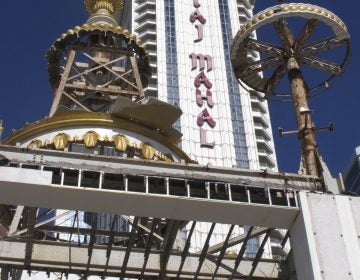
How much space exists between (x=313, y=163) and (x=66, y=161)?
22.3 ft

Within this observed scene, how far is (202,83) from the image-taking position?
87.7m

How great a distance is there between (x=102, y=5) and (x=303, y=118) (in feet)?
79.5

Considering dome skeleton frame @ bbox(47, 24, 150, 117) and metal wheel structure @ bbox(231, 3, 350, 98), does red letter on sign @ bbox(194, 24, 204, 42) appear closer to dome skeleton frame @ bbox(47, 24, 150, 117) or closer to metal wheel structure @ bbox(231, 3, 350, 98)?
dome skeleton frame @ bbox(47, 24, 150, 117)

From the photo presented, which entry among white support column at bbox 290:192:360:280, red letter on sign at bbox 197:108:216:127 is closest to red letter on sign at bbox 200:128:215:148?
red letter on sign at bbox 197:108:216:127

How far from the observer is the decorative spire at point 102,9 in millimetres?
39125

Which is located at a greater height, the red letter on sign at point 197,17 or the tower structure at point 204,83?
the red letter on sign at point 197,17

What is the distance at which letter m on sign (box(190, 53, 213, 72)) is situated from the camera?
89.7 meters

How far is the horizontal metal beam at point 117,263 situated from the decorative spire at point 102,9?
21.8 metres

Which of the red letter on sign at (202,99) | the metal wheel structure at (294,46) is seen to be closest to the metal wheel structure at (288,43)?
the metal wheel structure at (294,46)

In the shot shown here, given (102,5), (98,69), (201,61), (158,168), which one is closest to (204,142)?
(201,61)

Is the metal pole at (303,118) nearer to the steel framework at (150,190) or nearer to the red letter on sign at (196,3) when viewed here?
the steel framework at (150,190)

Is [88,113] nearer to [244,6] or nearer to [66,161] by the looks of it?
[66,161]

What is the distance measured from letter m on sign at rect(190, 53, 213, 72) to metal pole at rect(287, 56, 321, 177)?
67.9 meters

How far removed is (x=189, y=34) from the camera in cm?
9250
